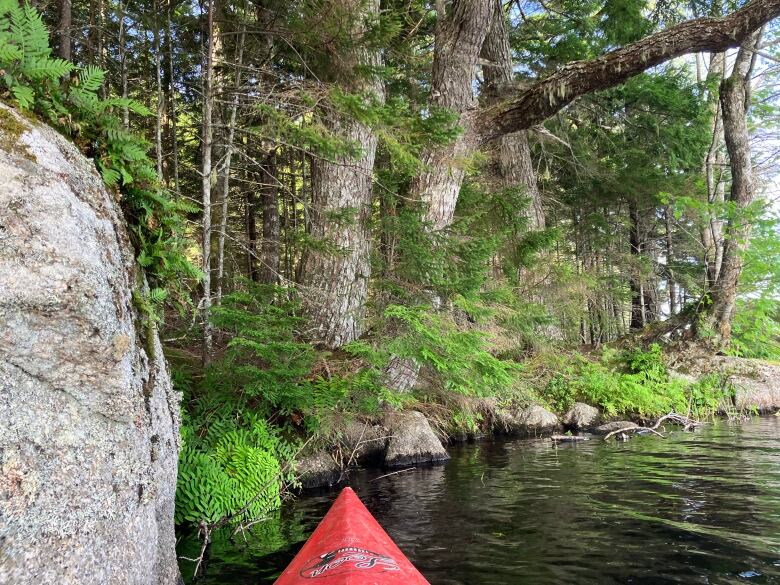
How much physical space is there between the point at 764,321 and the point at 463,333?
35.7 ft

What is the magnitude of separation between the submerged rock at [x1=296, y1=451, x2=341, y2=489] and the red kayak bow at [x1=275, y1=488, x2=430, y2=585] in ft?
8.72

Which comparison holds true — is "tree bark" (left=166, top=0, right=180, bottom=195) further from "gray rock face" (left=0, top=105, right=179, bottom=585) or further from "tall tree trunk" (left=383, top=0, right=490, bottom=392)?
"gray rock face" (left=0, top=105, right=179, bottom=585)

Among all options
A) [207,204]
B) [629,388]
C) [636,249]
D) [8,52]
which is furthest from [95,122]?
[636,249]

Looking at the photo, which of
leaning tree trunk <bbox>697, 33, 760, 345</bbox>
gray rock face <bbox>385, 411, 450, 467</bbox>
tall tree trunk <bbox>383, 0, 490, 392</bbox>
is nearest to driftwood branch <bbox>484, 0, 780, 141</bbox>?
tall tree trunk <bbox>383, 0, 490, 392</bbox>

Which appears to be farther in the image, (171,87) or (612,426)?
(612,426)

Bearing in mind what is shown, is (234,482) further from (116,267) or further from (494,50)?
(494,50)

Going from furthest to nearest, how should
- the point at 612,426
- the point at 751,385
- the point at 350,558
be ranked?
1. the point at 751,385
2. the point at 612,426
3. the point at 350,558

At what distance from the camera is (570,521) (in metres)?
4.54

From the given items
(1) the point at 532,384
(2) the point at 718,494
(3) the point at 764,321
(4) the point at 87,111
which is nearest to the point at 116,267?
(4) the point at 87,111

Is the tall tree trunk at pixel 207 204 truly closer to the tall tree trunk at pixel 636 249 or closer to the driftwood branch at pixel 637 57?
the driftwood branch at pixel 637 57

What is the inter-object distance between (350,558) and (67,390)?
5.64 feet

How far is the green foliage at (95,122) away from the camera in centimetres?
268

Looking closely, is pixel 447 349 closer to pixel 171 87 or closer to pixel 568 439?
pixel 568 439

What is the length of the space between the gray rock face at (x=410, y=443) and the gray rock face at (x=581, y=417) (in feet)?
13.6
